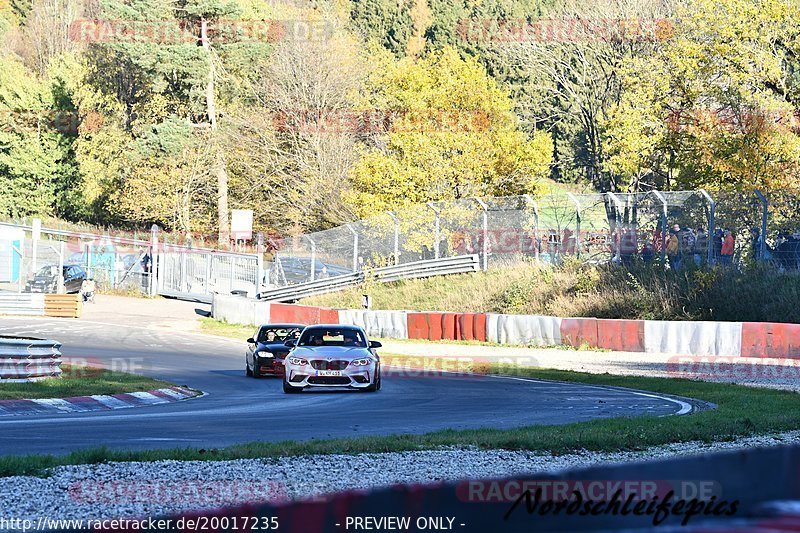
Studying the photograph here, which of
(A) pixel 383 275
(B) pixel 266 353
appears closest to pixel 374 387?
(B) pixel 266 353

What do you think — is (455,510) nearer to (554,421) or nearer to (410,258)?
(554,421)

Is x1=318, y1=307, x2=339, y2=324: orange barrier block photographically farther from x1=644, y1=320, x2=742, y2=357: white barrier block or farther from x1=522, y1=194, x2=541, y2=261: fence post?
x1=644, y1=320, x2=742, y2=357: white barrier block

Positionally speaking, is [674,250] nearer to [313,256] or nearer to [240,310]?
[313,256]

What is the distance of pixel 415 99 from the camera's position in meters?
50.8

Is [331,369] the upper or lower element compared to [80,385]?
upper

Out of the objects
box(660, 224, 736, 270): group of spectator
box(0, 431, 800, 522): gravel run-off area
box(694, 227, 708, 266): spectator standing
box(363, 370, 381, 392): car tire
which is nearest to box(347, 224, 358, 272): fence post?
box(660, 224, 736, 270): group of spectator

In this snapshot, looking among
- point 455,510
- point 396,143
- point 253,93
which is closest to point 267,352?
point 455,510

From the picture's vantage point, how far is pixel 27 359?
18.3 m

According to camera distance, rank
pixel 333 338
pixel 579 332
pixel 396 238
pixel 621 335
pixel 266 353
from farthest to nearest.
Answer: pixel 396 238, pixel 579 332, pixel 621 335, pixel 266 353, pixel 333 338

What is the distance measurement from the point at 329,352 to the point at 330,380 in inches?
19.2

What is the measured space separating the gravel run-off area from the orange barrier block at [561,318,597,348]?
57.9 feet

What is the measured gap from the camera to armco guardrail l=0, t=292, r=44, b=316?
42469 mm

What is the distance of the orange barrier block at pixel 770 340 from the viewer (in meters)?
23.8

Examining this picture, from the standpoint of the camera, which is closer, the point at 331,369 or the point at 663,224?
the point at 331,369
